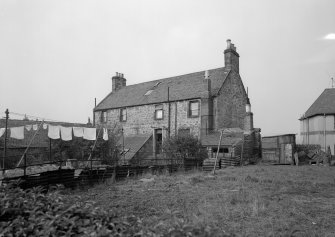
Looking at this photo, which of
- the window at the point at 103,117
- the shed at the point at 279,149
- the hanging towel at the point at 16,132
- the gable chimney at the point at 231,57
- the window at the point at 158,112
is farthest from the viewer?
the window at the point at 103,117

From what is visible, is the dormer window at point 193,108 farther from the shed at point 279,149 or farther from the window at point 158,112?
the shed at point 279,149

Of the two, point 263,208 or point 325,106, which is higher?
point 325,106

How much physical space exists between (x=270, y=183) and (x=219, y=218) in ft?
22.9

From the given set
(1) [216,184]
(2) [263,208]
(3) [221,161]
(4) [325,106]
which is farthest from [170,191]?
(4) [325,106]

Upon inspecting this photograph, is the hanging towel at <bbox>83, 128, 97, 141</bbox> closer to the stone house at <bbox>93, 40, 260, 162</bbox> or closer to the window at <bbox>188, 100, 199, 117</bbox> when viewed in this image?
the stone house at <bbox>93, 40, 260, 162</bbox>

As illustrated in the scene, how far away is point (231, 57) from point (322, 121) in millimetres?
12390

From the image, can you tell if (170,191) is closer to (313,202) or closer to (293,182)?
(313,202)

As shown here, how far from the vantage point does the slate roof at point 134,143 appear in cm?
2631

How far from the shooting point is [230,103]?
93.1 feet

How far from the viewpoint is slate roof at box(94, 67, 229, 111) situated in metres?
28.0

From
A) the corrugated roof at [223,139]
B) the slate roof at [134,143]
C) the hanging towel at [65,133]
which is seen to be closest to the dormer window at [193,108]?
the corrugated roof at [223,139]

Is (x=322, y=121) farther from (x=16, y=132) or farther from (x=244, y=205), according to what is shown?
(x=16, y=132)

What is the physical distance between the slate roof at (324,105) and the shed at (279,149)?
7535 mm

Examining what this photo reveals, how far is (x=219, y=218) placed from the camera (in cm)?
715
